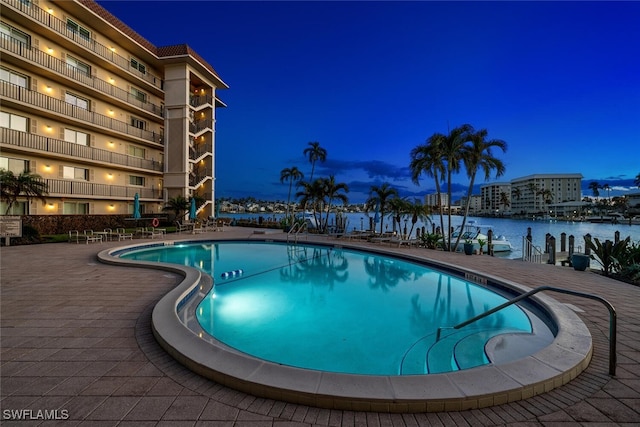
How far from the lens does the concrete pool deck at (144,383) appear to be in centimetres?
232

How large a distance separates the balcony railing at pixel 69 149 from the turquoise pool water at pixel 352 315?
13324mm

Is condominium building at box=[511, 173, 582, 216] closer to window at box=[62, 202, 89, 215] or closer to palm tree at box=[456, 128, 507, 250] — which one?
palm tree at box=[456, 128, 507, 250]

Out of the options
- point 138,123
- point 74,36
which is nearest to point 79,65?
point 74,36

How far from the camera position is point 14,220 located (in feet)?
42.1

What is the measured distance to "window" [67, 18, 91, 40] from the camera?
18438 mm

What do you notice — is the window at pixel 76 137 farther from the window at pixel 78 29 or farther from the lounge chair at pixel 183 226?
the lounge chair at pixel 183 226

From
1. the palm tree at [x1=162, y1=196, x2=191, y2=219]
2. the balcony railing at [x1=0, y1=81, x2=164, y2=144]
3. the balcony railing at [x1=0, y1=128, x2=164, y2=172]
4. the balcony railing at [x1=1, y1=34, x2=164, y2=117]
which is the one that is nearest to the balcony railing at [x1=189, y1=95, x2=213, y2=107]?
the balcony railing at [x1=1, y1=34, x2=164, y2=117]

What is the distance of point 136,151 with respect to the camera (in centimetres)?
2338

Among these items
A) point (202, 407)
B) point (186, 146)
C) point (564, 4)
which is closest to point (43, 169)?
point (186, 146)

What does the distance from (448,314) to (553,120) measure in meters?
69.3

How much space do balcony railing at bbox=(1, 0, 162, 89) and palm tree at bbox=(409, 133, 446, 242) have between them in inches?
885

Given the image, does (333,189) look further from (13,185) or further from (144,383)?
(144,383)

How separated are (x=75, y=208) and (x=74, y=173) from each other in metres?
2.37

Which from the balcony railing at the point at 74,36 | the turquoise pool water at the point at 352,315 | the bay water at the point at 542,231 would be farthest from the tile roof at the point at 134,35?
the turquoise pool water at the point at 352,315
